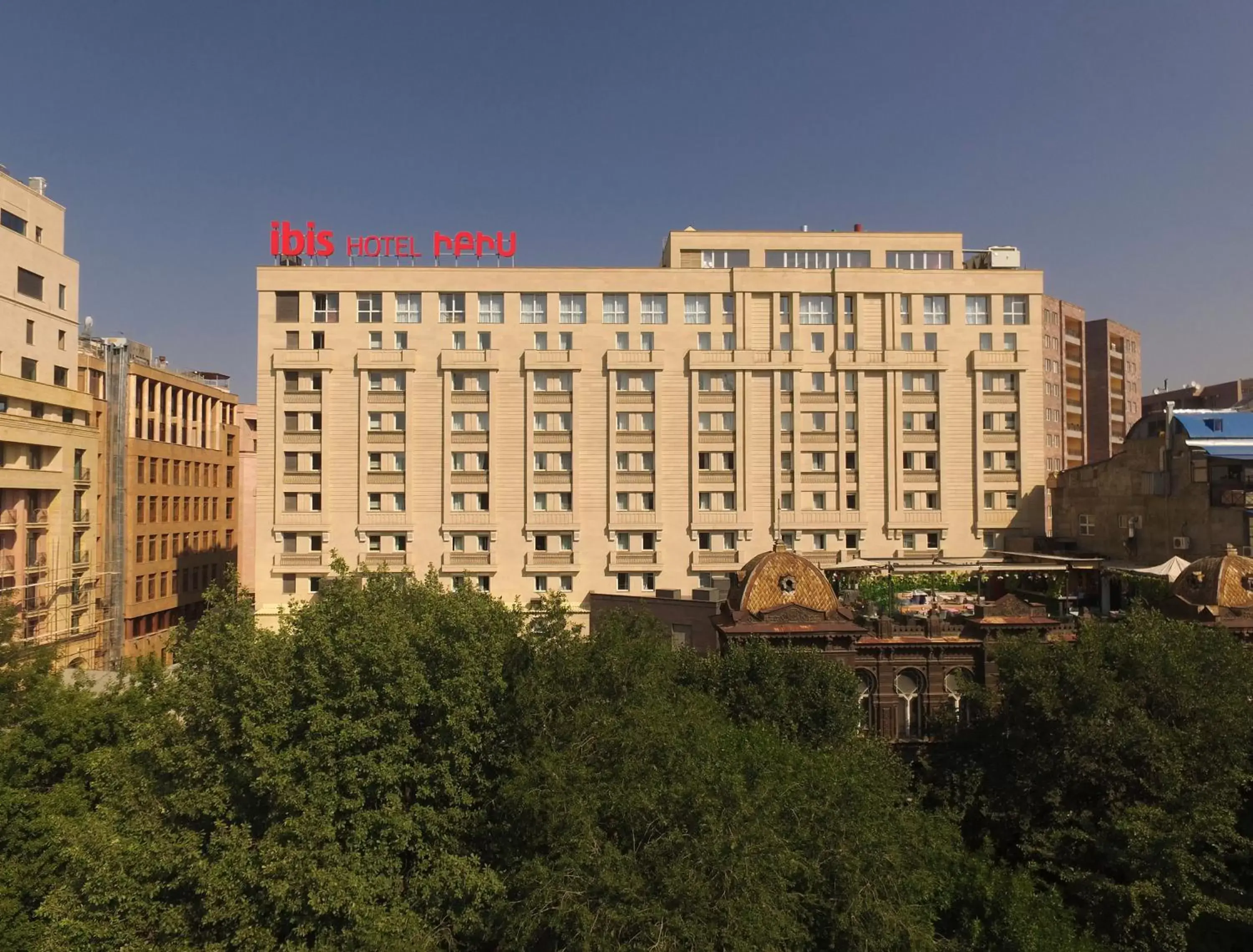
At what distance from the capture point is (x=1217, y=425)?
43344 mm

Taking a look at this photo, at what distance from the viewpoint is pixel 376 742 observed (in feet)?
67.1

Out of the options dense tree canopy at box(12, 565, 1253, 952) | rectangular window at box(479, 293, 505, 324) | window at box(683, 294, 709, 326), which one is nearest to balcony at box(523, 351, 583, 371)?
rectangular window at box(479, 293, 505, 324)

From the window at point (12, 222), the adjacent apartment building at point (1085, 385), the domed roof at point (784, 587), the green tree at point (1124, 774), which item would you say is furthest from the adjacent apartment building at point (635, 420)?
the adjacent apartment building at point (1085, 385)

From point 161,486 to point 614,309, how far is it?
44676mm

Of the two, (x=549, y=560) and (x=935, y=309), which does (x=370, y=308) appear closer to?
(x=549, y=560)

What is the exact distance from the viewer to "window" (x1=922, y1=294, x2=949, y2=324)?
57.6 m

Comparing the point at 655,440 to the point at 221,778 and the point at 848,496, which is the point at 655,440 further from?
the point at 221,778

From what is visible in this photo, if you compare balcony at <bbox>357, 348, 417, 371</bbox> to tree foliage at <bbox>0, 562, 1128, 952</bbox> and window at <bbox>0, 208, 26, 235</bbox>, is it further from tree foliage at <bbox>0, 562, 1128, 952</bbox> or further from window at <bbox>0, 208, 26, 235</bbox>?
tree foliage at <bbox>0, 562, 1128, 952</bbox>

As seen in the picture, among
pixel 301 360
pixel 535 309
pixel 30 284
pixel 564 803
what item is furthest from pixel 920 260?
pixel 30 284

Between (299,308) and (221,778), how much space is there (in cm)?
4220

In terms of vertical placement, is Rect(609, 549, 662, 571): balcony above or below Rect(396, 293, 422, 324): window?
below

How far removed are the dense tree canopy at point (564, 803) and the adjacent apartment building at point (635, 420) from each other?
88.7ft

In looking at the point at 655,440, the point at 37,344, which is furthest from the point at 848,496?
the point at 37,344

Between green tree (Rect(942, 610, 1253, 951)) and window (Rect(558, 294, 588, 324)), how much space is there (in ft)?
124
